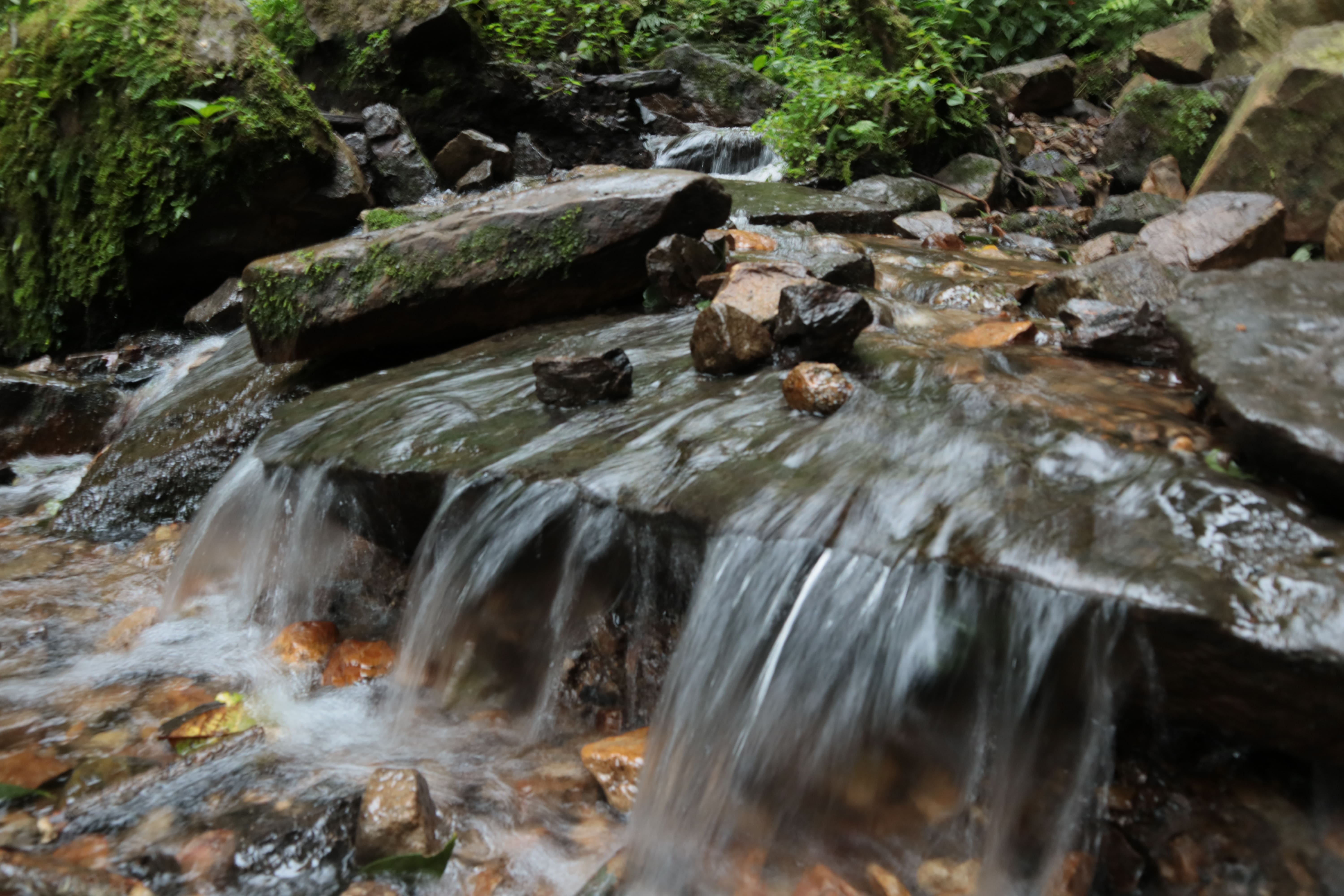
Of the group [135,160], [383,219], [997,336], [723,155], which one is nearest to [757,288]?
[997,336]

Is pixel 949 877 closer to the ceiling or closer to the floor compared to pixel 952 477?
closer to the floor

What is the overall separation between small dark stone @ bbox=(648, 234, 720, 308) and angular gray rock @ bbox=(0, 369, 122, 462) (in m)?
3.69

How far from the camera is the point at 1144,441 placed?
7.43 feet

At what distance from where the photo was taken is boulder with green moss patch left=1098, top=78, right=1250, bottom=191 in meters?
7.40

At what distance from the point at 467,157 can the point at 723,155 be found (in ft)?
9.11

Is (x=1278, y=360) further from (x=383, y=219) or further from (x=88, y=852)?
(x=383, y=219)

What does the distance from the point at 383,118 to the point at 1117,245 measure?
605cm

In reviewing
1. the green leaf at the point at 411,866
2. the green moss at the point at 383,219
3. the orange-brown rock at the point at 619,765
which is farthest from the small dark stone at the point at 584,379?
the green moss at the point at 383,219

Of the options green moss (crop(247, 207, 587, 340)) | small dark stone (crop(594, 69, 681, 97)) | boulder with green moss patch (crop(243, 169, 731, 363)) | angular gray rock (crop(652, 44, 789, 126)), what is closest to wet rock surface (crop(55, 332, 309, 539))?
boulder with green moss patch (crop(243, 169, 731, 363))

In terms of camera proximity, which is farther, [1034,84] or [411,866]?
[1034,84]

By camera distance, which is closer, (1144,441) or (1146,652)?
(1146,652)

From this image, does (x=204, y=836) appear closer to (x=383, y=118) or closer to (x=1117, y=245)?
(x=1117, y=245)

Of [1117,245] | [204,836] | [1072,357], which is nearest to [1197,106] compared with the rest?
[1117,245]

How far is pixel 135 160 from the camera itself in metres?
5.68
